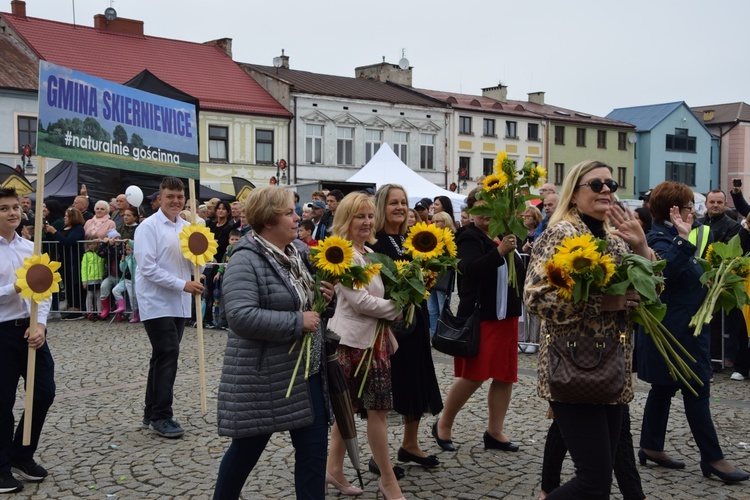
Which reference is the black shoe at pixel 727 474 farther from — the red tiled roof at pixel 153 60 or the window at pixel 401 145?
the window at pixel 401 145

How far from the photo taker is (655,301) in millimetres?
3977

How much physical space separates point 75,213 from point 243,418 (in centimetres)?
1228

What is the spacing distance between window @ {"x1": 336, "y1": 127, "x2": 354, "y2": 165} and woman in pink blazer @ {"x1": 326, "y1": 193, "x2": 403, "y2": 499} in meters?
40.3

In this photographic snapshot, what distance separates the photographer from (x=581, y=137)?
2207 inches

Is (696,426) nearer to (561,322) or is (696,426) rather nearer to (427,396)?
(427,396)

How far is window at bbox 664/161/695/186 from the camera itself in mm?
62906

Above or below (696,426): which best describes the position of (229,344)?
above

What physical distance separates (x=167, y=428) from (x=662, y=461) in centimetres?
386

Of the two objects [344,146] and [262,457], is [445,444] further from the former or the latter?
[344,146]

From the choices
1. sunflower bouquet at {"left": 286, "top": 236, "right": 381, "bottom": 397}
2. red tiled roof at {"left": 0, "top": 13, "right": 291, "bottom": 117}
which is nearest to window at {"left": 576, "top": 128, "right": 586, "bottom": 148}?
red tiled roof at {"left": 0, "top": 13, "right": 291, "bottom": 117}

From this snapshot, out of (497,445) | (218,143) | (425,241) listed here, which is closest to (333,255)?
(425,241)

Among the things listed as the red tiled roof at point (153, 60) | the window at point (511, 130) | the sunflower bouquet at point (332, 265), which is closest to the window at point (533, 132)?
the window at point (511, 130)

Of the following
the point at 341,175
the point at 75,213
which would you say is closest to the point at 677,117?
the point at 341,175

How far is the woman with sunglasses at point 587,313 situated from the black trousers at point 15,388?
3.50 metres
